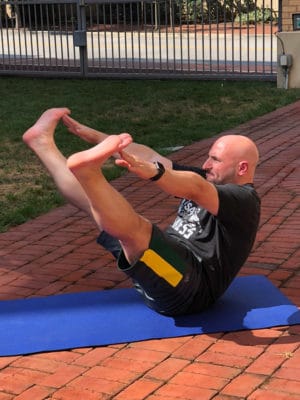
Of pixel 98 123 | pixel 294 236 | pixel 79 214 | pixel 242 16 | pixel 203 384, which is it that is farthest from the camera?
pixel 242 16

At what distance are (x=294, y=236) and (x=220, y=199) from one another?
1.82m

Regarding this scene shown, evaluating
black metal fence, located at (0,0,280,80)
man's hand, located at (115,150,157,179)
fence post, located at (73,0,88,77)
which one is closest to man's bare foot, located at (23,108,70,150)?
man's hand, located at (115,150,157,179)

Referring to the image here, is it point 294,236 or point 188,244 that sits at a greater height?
point 188,244

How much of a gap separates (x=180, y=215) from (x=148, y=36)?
37.0 ft

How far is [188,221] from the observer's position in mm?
3916

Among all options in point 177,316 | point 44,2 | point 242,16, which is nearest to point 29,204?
point 177,316

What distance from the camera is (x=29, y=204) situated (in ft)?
20.6

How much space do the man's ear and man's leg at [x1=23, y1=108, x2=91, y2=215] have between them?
83 cm

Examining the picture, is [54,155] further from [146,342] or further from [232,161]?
[146,342]

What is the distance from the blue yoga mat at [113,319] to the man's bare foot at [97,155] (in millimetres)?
850

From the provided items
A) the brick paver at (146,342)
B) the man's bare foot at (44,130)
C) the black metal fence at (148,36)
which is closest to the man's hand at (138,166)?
the brick paver at (146,342)

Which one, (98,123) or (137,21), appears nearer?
(98,123)

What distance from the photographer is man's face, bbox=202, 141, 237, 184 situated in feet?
12.3

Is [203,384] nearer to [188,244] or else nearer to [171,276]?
[171,276]
